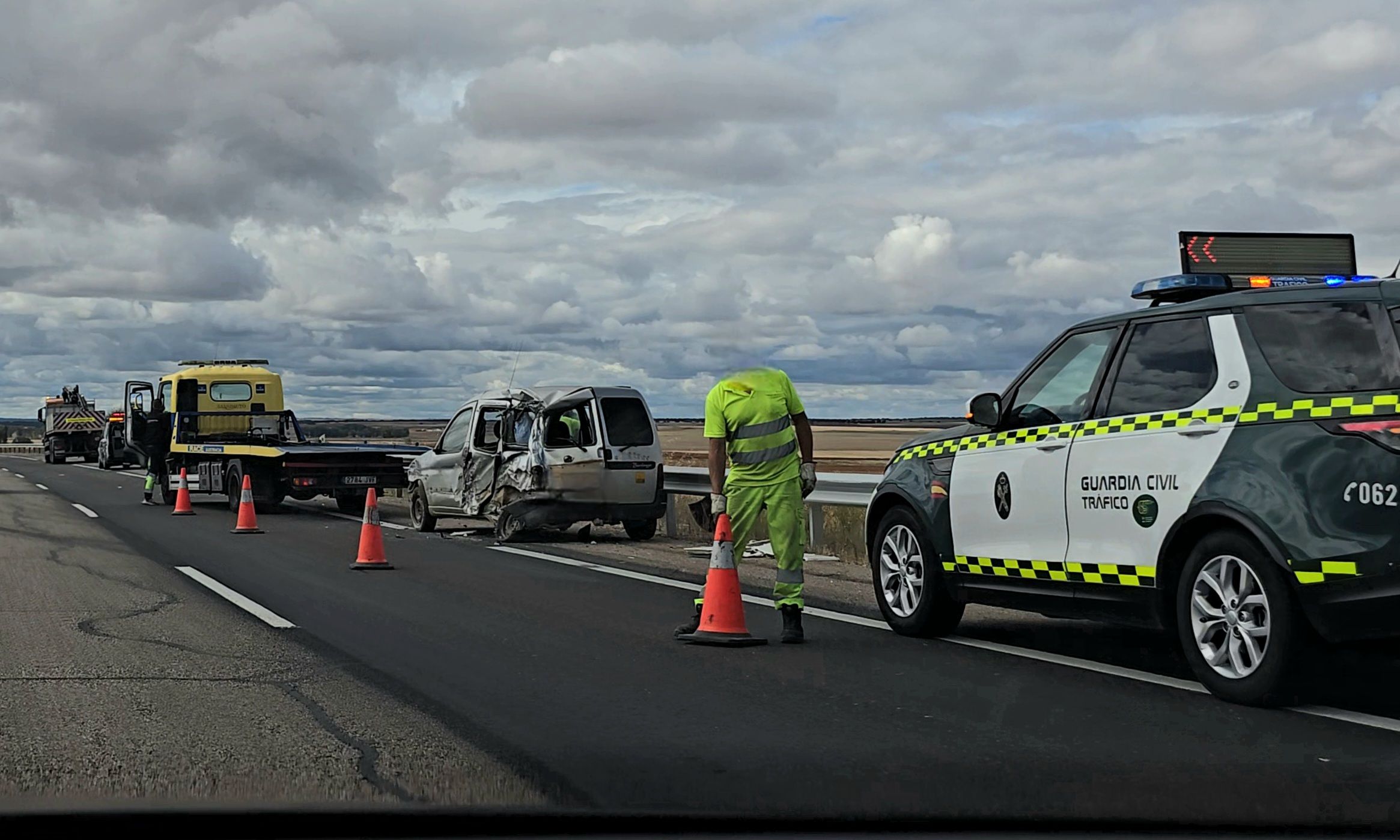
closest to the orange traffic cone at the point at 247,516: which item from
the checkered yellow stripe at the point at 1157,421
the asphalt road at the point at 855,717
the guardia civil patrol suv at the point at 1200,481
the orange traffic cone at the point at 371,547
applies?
the orange traffic cone at the point at 371,547

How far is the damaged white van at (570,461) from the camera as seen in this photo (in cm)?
1698

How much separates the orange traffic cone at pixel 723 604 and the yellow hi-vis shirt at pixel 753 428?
343 mm

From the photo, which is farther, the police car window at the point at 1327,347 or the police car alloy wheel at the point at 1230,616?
the police car alloy wheel at the point at 1230,616

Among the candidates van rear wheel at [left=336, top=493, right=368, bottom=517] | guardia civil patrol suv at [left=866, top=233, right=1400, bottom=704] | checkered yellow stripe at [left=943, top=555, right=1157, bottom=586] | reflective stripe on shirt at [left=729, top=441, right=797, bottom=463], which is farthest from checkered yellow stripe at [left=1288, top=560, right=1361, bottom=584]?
van rear wheel at [left=336, top=493, right=368, bottom=517]

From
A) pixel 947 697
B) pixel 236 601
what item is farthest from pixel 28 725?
pixel 236 601

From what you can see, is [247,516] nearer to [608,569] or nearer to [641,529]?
[641,529]

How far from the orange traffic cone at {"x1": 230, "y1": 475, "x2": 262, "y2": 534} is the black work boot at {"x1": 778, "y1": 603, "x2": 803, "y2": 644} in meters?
11.6

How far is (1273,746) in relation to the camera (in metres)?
6.18

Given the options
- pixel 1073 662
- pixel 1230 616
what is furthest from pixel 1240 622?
pixel 1073 662

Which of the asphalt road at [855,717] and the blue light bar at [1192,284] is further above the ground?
the blue light bar at [1192,284]

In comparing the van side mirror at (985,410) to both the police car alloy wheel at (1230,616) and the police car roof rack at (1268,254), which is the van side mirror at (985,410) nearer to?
the police car alloy wheel at (1230,616)

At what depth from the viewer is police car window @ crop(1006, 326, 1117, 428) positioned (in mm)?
8133

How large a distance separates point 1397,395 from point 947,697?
2.40 metres

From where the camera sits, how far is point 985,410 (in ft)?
27.8
